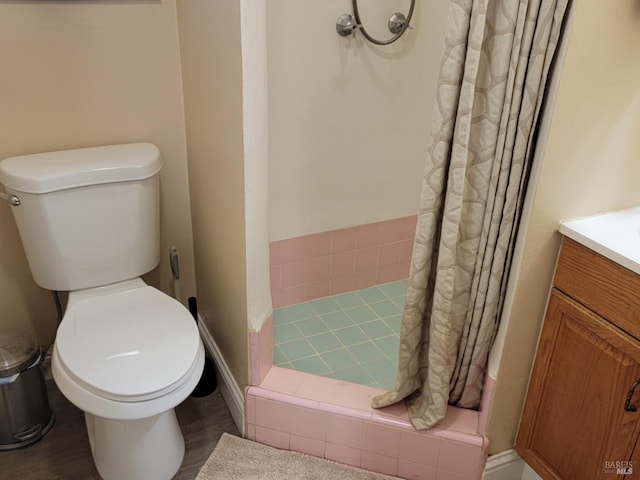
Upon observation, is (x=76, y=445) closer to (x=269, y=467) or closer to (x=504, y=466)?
(x=269, y=467)

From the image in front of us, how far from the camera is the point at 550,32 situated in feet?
4.19

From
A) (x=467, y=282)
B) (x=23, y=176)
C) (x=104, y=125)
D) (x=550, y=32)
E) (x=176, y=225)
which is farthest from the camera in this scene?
(x=176, y=225)

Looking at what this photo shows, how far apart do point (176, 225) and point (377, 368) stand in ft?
2.89

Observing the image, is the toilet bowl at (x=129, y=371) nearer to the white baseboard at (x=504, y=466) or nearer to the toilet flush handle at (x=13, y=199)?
the toilet flush handle at (x=13, y=199)

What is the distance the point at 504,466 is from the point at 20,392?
4.80 feet

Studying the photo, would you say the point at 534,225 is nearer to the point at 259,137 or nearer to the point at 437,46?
the point at 259,137

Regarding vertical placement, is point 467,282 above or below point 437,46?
below

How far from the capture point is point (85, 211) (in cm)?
180

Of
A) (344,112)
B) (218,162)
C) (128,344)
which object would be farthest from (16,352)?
(344,112)

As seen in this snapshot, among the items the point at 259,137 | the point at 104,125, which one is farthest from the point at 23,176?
the point at 259,137

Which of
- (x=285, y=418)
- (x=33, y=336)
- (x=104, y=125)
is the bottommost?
(x=285, y=418)

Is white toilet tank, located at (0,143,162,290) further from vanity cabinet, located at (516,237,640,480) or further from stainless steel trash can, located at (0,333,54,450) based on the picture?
vanity cabinet, located at (516,237,640,480)

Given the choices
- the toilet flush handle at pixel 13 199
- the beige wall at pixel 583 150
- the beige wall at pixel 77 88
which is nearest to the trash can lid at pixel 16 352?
the beige wall at pixel 77 88

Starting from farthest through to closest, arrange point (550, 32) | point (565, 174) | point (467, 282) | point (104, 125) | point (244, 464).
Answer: point (104, 125), point (244, 464), point (467, 282), point (565, 174), point (550, 32)
